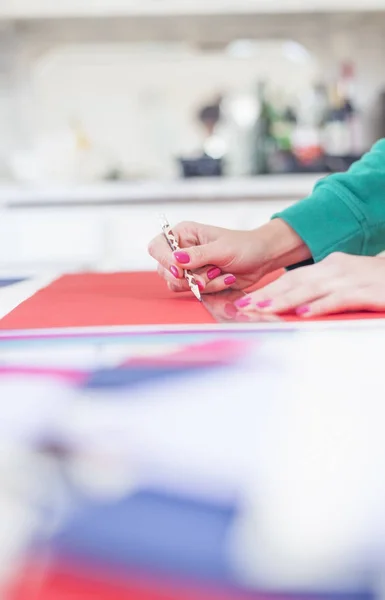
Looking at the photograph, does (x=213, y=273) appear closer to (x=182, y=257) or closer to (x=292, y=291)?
(x=182, y=257)

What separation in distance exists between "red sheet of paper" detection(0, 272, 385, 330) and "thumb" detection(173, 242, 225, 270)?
4cm

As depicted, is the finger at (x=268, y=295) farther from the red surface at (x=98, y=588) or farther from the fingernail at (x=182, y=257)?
the red surface at (x=98, y=588)

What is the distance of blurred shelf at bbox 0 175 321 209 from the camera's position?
218 cm

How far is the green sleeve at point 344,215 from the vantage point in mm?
949

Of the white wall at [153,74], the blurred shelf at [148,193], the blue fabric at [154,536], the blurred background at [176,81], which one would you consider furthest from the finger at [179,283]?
the white wall at [153,74]

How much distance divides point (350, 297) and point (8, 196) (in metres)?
1.67

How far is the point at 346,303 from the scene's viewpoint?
67 cm

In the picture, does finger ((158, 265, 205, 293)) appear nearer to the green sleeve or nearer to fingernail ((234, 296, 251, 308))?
fingernail ((234, 296, 251, 308))

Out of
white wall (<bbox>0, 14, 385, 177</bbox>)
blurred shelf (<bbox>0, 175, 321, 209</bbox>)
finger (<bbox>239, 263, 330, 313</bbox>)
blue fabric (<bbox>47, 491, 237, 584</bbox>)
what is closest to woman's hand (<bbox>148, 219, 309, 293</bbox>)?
finger (<bbox>239, 263, 330, 313</bbox>)

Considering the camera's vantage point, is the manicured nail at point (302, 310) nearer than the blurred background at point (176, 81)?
Yes

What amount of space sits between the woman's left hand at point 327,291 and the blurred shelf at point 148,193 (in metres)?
1.46

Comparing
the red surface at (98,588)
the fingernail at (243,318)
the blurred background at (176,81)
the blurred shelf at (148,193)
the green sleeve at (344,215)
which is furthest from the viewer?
the blurred background at (176,81)

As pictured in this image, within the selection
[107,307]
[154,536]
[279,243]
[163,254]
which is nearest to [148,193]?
[279,243]

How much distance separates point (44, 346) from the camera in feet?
1.79
